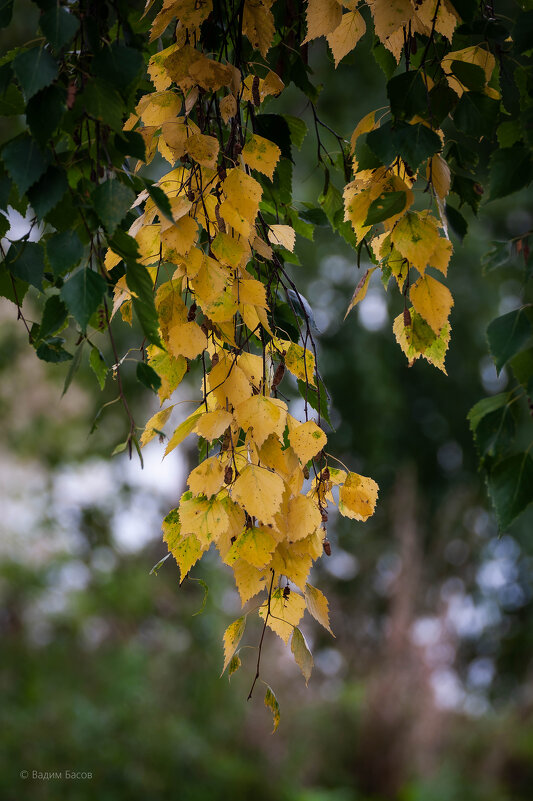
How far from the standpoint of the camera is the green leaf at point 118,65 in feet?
2.15

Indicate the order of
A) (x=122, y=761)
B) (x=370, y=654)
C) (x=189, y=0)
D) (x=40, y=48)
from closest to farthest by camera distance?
(x=40, y=48), (x=189, y=0), (x=122, y=761), (x=370, y=654)

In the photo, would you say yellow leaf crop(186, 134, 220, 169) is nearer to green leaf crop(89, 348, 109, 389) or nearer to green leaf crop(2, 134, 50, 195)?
green leaf crop(2, 134, 50, 195)

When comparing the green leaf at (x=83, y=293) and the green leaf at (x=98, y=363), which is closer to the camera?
the green leaf at (x=83, y=293)

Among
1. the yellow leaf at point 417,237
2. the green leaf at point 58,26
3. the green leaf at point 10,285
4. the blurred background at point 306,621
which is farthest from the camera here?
the blurred background at point 306,621

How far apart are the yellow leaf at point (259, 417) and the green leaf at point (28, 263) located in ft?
0.84

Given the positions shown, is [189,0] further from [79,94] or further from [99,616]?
[99,616]

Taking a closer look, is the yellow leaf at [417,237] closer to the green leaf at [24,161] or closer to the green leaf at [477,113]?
the green leaf at [477,113]

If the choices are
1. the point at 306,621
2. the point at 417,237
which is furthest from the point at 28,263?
the point at 306,621

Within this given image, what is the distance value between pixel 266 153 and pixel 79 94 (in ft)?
0.68

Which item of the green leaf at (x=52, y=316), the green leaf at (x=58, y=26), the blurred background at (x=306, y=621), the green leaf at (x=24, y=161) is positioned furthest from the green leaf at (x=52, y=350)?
the blurred background at (x=306, y=621)

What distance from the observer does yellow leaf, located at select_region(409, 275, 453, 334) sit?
72 centimetres

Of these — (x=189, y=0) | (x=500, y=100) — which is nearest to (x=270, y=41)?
(x=189, y=0)

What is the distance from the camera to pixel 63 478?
5840mm

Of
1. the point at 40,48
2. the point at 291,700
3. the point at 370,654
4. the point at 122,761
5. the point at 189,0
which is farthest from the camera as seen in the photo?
the point at 370,654
